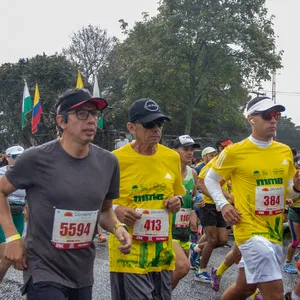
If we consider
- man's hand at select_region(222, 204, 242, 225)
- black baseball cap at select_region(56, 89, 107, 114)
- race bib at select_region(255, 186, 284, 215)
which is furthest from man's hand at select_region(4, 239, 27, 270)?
race bib at select_region(255, 186, 284, 215)

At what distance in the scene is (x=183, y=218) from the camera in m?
5.97

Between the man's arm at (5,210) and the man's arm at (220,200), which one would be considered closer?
the man's arm at (5,210)

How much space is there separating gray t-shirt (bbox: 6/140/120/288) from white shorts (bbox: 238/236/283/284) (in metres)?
1.65

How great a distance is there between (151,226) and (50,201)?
3.71 feet

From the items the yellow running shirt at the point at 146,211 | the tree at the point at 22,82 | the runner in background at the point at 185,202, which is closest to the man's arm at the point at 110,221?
the yellow running shirt at the point at 146,211

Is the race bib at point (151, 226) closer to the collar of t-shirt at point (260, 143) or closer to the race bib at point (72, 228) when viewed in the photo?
the race bib at point (72, 228)

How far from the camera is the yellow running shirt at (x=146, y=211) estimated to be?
386 cm

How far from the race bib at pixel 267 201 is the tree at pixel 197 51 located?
83.7 feet

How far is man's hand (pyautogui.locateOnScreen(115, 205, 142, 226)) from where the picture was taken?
3.83 metres

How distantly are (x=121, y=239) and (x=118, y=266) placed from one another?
702mm

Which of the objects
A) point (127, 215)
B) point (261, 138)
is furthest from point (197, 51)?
point (127, 215)

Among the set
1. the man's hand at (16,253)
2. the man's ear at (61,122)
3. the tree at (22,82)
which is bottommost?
the man's hand at (16,253)

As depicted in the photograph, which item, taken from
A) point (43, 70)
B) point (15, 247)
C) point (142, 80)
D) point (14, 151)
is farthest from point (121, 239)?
point (43, 70)

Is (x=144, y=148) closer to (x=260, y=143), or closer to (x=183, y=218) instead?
(x=260, y=143)
